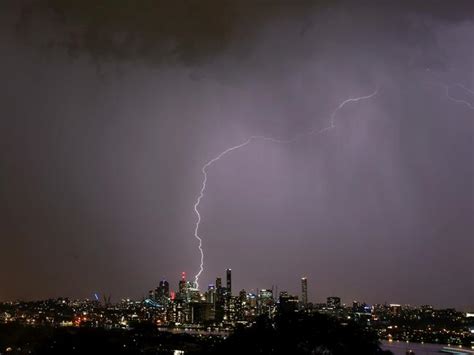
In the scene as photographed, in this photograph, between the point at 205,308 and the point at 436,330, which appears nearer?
the point at 436,330

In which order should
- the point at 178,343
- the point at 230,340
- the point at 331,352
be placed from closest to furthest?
1. the point at 331,352
2. the point at 230,340
3. the point at 178,343

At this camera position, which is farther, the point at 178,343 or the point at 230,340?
the point at 178,343

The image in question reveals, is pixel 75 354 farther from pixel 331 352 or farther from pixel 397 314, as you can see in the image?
pixel 397 314

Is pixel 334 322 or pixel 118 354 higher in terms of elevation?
pixel 334 322

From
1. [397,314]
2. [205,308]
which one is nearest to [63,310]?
[205,308]

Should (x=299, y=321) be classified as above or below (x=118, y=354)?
above

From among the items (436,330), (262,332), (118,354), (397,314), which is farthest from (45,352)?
(397,314)

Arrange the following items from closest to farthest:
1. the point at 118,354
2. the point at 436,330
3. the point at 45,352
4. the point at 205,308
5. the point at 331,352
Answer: the point at 331,352 < the point at 45,352 < the point at 118,354 < the point at 436,330 < the point at 205,308

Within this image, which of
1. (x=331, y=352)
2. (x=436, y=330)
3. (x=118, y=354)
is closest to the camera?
(x=331, y=352)

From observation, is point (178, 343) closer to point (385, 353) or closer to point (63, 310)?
point (385, 353)
